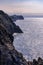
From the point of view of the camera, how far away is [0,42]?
39469 millimetres

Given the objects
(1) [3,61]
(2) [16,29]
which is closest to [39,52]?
(1) [3,61]

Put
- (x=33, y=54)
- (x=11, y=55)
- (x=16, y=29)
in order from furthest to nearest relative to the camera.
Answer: (x=16, y=29) < (x=33, y=54) < (x=11, y=55)

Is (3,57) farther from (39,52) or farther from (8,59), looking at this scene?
(39,52)

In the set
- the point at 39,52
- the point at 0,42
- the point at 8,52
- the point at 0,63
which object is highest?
the point at 39,52

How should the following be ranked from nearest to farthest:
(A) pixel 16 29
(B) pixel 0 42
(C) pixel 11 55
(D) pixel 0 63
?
(D) pixel 0 63, (C) pixel 11 55, (B) pixel 0 42, (A) pixel 16 29

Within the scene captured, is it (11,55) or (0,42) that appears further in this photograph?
(0,42)

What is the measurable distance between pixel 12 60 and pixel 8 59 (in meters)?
0.88

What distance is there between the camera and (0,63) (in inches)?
1337

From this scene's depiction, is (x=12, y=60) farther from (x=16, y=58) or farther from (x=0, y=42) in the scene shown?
(x=0, y=42)

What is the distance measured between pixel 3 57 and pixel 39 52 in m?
30.4

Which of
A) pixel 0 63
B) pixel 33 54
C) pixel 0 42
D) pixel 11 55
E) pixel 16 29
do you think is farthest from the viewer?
pixel 16 29

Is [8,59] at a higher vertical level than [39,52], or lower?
lower

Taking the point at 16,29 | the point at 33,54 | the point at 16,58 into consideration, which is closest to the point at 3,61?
the point at 16,58

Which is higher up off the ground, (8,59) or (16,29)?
(16,29)
